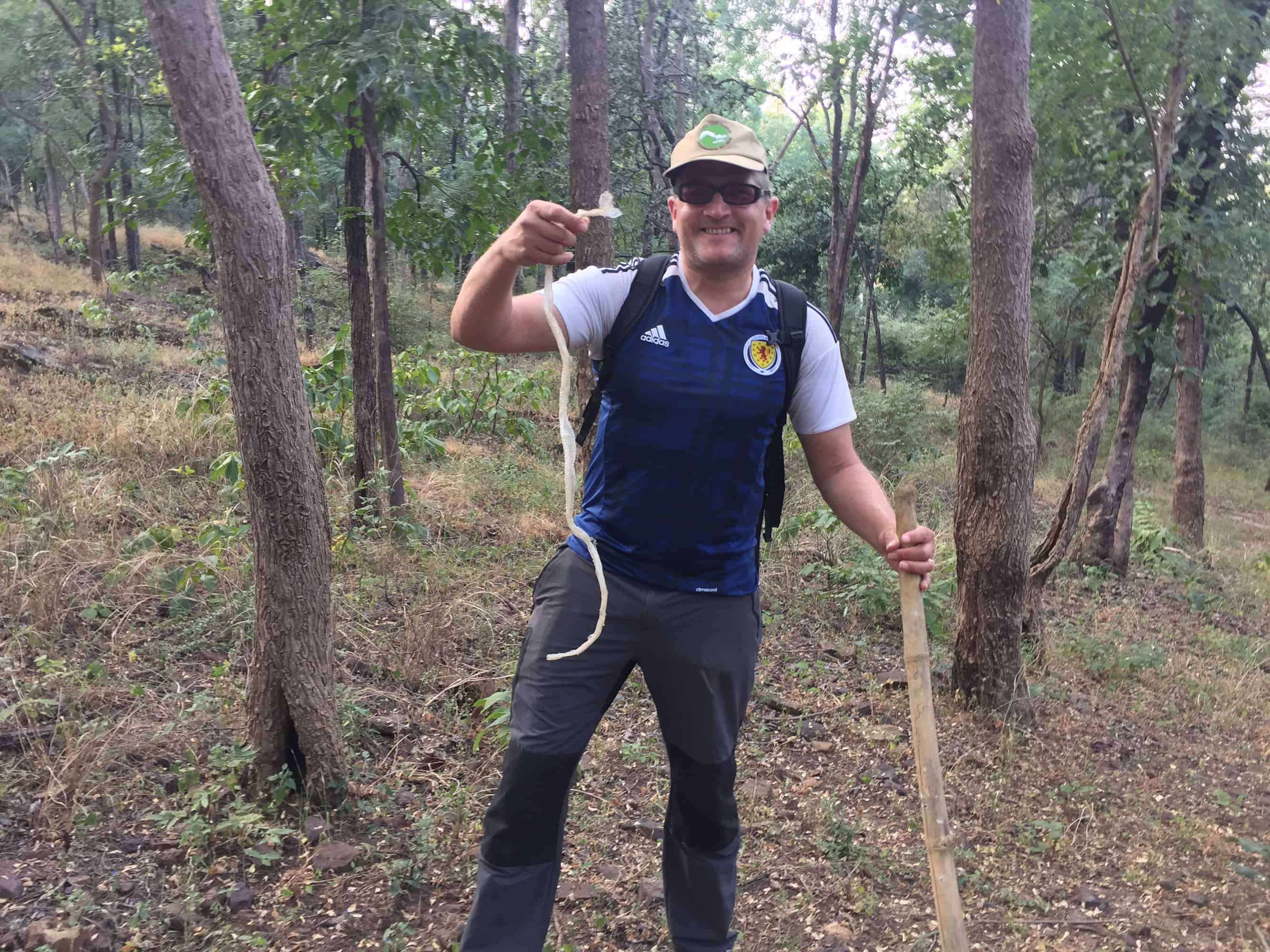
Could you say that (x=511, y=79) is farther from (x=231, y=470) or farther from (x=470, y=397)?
(x=470, y=397)

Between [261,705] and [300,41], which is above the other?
[300,41]

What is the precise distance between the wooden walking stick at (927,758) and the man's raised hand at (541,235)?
36.4 inches

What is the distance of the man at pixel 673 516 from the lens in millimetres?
2160

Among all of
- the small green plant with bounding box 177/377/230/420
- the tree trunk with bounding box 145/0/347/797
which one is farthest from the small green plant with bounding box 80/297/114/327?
the tree trunk with bounding box 145/0/347/797

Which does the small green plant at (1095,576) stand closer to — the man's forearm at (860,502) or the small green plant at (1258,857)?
the small green plant at (1258,857)

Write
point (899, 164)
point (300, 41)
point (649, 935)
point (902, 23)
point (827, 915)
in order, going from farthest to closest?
point (899, 164), point (902, 23), point (300, 41), point (827, 915), point (649, 935)

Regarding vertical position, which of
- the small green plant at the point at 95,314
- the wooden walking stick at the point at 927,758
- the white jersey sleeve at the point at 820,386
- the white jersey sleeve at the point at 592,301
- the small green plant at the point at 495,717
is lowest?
the small green plant at the point at 495,717

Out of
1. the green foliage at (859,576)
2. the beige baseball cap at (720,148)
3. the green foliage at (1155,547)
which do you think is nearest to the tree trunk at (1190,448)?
the green foliage at (1155,547)

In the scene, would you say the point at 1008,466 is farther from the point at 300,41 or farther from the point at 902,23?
the point at 902,23

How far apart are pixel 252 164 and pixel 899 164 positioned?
16819 millimetres

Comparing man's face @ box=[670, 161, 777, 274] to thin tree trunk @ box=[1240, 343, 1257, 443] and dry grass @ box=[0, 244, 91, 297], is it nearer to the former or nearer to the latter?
dry grass @ box=[0, 244, 91, 297]

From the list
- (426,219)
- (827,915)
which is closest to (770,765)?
(827,915)

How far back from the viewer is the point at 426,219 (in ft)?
19.3

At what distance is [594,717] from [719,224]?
127cm
